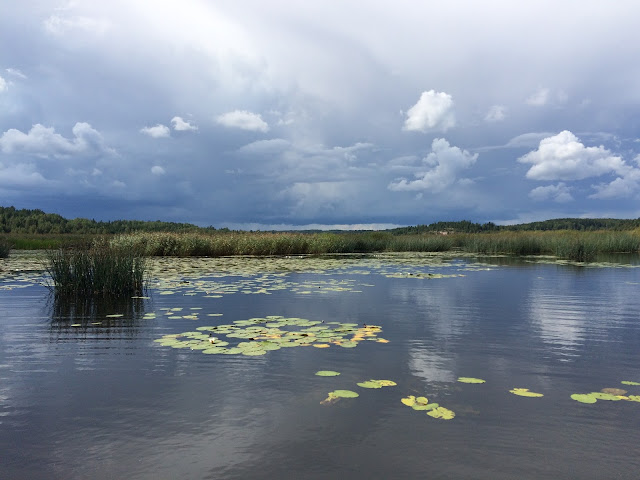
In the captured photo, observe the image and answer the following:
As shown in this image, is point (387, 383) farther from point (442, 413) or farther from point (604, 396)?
point (604, 396)

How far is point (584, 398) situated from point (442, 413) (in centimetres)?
148

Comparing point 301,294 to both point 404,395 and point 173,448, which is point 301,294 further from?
point 173,448

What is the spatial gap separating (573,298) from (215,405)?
9.84 meters

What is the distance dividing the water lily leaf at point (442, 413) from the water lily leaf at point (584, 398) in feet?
4.33

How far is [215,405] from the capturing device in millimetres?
4176

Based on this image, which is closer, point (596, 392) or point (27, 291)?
point (596, 392)

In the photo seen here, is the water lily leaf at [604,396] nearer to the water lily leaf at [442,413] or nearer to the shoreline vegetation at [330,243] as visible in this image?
the water lily leaf at [442,413]

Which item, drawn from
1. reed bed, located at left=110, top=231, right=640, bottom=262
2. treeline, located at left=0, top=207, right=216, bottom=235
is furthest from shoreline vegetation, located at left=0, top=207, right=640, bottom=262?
treeline, located at left=0, top=207, right=216, bottom=235

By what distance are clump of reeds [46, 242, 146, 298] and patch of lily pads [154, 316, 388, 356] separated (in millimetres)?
4983

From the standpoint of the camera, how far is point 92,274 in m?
11.5

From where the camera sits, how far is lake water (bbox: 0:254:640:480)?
318 cm

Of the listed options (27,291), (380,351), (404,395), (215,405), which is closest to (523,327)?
(380,351)

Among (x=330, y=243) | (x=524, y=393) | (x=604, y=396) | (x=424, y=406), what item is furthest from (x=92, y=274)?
(x=330, y=243)

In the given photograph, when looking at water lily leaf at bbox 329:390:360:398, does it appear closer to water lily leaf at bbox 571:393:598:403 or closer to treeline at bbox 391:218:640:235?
water lily leaf at bbox 571:393:598:403
